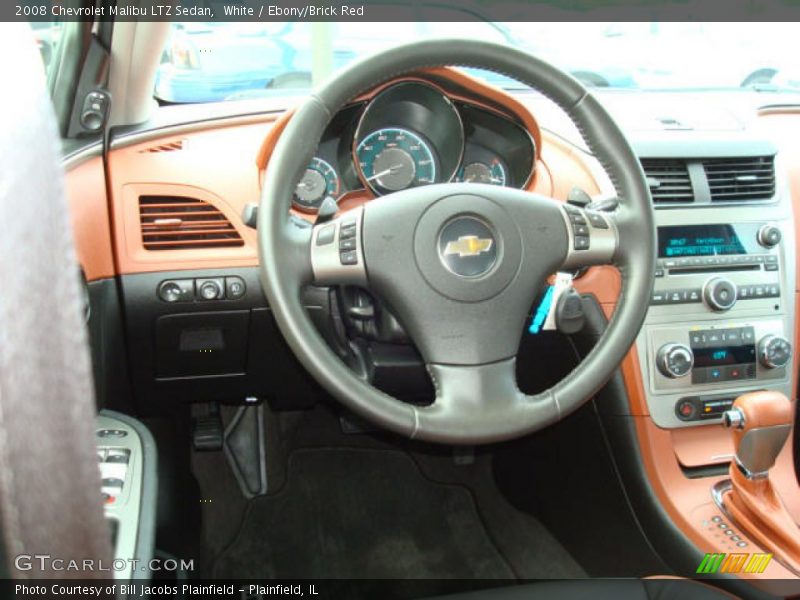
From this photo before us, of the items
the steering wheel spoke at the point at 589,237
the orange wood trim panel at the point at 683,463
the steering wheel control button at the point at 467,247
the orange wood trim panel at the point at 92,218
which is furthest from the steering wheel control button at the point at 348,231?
the orange wood trim panel at the point at 683,463

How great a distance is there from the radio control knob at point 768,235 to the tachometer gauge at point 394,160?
2.69ft

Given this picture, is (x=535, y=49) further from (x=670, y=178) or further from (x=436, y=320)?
(x=436, y=320)

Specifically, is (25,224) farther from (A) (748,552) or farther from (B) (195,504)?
(B) (195,504)

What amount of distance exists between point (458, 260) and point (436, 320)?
11cm

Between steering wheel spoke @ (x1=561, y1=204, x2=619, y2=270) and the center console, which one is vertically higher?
steering wheel spoke @ (x1=561, y1=204, x2=619, y2=270)

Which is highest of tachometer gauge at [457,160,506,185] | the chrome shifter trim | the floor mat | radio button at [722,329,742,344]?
tachometer gauge at [457,160,506,185]

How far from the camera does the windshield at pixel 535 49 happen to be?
6.38 ft

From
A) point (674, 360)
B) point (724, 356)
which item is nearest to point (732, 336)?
point (724, 356)

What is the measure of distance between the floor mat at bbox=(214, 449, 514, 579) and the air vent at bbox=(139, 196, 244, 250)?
3.06ft

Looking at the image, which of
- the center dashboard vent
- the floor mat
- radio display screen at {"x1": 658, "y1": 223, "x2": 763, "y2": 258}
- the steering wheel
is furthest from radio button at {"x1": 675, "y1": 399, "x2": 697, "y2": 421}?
the floor mat

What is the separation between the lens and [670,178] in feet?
6.42

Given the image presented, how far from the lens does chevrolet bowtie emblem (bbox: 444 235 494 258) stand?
55.5 inches

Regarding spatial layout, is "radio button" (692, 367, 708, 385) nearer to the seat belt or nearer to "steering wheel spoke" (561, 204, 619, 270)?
"steering wheel spoke" (561, 204, 619, 270)

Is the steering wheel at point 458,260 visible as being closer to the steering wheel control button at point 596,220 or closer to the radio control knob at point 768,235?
the steering wheel control button at point 596,220
